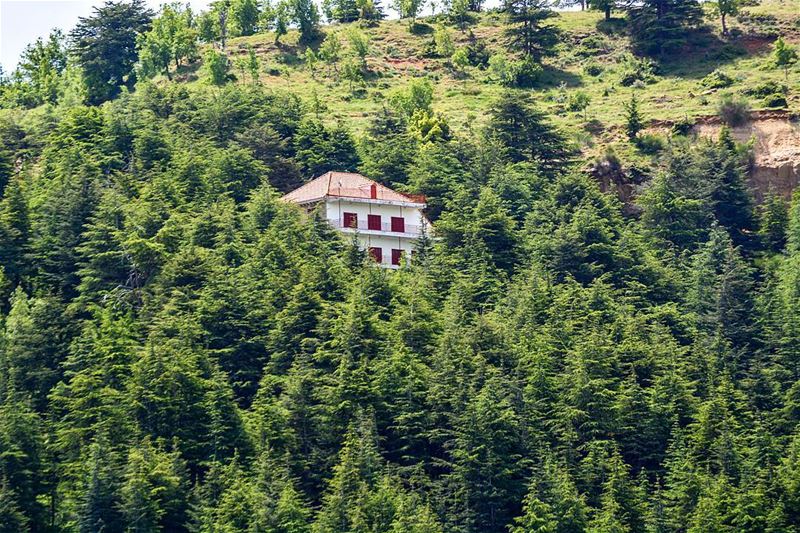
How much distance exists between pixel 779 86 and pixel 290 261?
5082 centimetres

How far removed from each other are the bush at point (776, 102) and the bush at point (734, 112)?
4.98 feet

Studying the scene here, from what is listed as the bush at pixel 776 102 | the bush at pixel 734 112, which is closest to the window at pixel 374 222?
the bush at pixel 734 112

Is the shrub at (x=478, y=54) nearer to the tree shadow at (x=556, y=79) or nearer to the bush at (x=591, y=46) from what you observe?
the tree shadow at (x=556, y=79)

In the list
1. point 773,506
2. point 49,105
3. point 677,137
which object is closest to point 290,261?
point 773,506

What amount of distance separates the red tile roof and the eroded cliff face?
85.6 ft

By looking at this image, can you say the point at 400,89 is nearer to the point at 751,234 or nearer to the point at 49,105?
the point at 49,105

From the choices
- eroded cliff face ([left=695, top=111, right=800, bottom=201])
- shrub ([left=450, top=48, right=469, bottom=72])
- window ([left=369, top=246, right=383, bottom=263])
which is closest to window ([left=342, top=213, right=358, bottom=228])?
window ([left=369, top=246, right=383, bottom=263])

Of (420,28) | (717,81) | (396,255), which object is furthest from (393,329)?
(420,28)

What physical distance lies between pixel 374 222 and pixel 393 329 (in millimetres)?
19410

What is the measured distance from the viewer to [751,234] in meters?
102

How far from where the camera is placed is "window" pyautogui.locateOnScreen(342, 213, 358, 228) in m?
97.6

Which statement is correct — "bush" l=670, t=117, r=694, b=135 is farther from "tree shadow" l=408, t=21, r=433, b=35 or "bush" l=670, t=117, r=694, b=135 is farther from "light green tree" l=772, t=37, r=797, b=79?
"tree shadow" l=408, t=21, r=433, b=35

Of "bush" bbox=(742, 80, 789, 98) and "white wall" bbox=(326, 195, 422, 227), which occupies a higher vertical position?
"bush" bbox=(742, 80, 789, 98)

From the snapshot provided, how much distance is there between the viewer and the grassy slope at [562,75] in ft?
403
